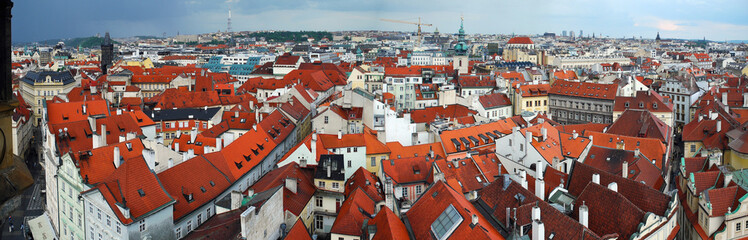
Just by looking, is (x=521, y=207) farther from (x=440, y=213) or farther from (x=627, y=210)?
(x=627, y=210)

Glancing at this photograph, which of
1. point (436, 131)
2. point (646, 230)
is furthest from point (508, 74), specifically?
point (646, 230)

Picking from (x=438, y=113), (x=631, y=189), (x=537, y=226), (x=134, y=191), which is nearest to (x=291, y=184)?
(x=134, y=191)

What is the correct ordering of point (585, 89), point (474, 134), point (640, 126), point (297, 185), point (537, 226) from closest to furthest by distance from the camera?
1. point (537, 226)
2. point (297, 185)
3. point (474, 134)
4. point (640, 126)
5. point (585, 89)

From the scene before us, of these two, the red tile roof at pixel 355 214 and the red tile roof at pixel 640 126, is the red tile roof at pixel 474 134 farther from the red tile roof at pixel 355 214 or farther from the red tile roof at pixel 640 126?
the red tile roof at pixel 355 214

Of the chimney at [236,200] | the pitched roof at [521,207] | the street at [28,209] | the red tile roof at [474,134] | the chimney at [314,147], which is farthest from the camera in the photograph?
the red tile roof at [474,134]

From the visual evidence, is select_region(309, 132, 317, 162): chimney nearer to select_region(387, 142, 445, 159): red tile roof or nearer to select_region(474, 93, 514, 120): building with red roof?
select_region(387, 142, 445, 159): red tile roof

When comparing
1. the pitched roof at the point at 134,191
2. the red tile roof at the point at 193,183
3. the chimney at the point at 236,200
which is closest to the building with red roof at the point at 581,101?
the red tile roof at the point at 193,183
